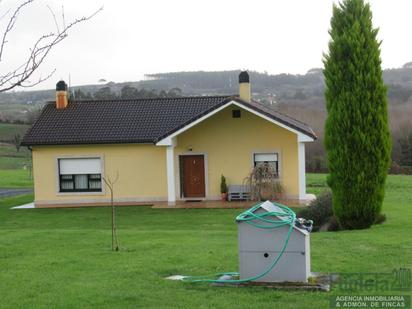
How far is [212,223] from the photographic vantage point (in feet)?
63.1

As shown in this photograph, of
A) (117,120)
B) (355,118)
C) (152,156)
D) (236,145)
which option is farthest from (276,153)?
(355,118)

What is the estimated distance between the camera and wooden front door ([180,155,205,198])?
26.3 meters

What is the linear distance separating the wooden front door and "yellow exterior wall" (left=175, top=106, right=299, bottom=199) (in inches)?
10.4

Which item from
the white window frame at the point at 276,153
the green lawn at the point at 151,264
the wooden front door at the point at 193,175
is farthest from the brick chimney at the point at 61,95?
the green lawn at the point at 151,264

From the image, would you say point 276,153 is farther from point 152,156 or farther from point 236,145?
point 152,156

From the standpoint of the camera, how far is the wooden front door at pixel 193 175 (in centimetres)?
2631

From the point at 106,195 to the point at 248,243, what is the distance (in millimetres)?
19115

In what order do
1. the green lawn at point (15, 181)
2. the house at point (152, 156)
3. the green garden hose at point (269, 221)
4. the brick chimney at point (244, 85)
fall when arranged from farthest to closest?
the green lawn at point (15, 181) → the brick chimney at point (244, 85) → the house at point (152, 156) → the green garden hose at point (269, 221)

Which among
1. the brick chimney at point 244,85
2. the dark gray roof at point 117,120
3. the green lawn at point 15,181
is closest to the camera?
the dark gray roof at point 117,120

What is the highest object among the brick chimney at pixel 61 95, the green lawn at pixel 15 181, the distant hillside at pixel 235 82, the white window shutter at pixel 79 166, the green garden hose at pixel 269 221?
the distant hillside at pixel 235 82

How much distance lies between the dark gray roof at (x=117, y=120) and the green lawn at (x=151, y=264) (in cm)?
963

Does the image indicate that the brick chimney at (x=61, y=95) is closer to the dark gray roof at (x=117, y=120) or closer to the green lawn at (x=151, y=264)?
the dark gray roof at (x=117, y=120)

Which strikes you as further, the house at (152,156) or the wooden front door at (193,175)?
the wooden front door at (193,175)

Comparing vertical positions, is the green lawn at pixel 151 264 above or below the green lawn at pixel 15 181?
below
